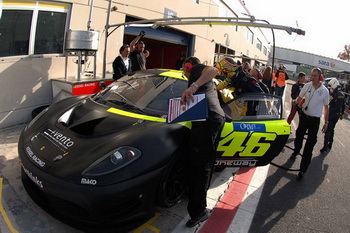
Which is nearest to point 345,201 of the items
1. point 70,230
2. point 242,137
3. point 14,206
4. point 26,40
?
point 242,137

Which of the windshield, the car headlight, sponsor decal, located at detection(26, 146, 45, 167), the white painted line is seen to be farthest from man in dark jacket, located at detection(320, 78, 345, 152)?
sponsor decal, located at detection(26, 146, 45, 167)

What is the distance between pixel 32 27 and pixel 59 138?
12.6ft

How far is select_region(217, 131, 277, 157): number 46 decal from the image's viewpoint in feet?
9.96

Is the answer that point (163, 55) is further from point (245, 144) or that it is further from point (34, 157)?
point (34, 157)

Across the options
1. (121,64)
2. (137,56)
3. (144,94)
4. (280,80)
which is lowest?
(144,94)

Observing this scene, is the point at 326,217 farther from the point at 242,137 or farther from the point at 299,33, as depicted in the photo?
the point at 299,33

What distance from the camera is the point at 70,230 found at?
2.32 meters

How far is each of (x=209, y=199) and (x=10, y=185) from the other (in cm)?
230

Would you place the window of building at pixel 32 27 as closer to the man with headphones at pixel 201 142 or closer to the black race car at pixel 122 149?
the black race car at pixel 122 149

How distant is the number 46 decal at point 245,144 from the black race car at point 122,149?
0.01 metres

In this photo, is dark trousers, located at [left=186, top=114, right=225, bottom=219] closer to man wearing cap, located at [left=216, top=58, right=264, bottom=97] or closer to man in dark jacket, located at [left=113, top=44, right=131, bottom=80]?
man wearing cap, located at [left=216, top=58, right=264, bottom=97]

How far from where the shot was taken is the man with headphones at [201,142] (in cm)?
240

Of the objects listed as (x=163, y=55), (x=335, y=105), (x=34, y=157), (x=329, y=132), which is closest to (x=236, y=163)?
(x=34, y=157)

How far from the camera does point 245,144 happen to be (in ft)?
10.3
